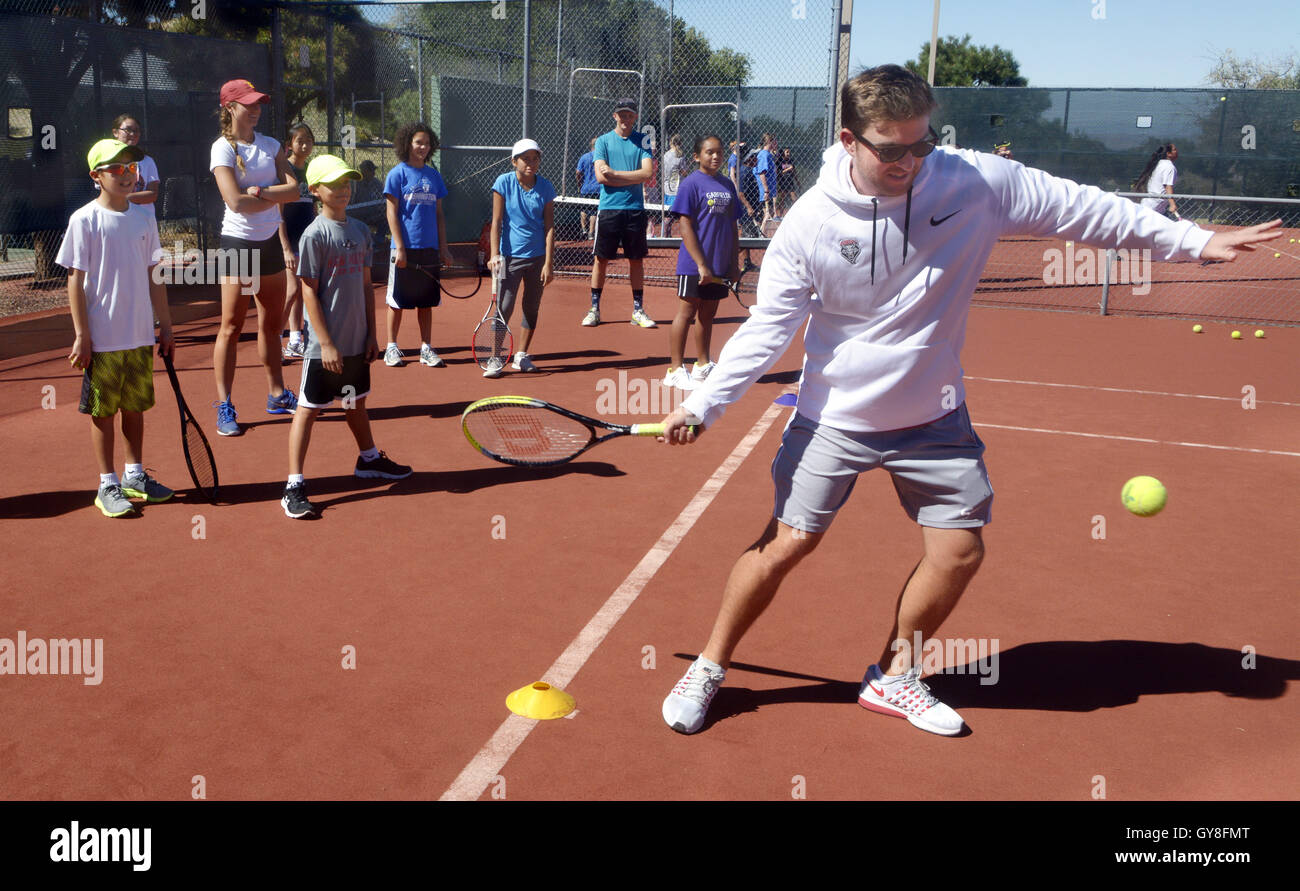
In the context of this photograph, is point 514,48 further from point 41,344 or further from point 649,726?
point 649,726

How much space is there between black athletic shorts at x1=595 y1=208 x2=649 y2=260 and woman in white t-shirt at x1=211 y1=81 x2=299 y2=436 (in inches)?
190

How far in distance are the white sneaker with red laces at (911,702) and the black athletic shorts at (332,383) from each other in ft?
→ 10.7

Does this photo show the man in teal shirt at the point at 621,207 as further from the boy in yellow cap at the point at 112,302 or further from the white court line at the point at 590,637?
the boy in yellow cap at the point at 112,302

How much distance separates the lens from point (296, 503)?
5.52m

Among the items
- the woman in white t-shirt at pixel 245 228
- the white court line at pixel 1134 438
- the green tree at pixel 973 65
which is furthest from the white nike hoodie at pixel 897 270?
the green tree at pixel 973 65

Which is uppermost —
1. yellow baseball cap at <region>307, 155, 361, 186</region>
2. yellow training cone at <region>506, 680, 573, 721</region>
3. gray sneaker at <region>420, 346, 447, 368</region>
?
yellow baseball cap at <region>307, 155, 361, 186</region>

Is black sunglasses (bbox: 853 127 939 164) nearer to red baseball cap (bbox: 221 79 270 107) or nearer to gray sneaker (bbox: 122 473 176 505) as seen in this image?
gray sneaker (bbox: 122 473 176 505)

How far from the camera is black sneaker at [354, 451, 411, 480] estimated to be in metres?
6.15

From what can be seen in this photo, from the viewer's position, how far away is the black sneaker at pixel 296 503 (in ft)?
18.1

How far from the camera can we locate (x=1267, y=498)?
627 centimetres

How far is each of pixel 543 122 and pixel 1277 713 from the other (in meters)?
17.9

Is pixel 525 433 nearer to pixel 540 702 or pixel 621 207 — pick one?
pixel 540 702

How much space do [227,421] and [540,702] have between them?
4146mm

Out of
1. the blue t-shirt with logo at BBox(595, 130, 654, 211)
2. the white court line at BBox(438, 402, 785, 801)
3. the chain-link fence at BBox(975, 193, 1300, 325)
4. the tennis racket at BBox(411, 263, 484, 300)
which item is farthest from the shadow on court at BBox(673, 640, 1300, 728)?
the tennis racket at BBox(411, 263, 484, 300)
